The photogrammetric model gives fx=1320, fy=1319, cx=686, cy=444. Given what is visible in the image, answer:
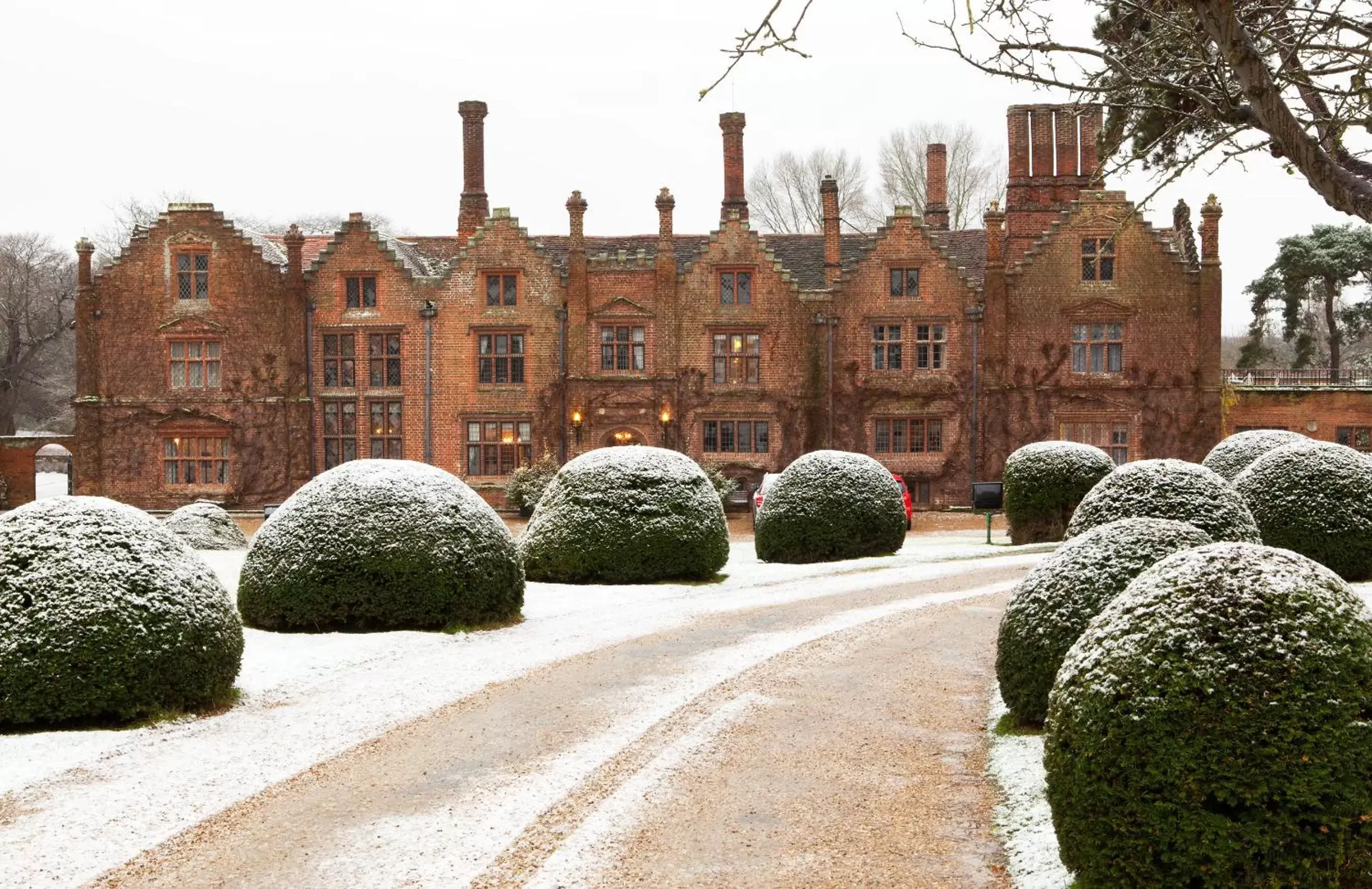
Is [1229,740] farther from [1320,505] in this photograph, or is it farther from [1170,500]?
[1320,505]

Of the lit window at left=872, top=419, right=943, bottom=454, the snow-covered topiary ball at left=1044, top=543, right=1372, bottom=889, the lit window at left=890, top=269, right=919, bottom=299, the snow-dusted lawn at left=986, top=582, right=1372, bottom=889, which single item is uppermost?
the lit window at left=890, top=269, right=919, bottom=299

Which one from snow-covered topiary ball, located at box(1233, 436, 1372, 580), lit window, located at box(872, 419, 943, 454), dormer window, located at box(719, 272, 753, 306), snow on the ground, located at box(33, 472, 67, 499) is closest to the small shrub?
dormer window, located at box(719, 272, 753, 306)

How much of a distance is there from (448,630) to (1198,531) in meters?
8.25

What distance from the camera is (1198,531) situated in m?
9.63

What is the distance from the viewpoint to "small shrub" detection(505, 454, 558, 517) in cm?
3431

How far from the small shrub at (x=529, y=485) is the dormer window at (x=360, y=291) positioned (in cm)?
685

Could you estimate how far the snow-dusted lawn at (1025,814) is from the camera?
689 centimetres

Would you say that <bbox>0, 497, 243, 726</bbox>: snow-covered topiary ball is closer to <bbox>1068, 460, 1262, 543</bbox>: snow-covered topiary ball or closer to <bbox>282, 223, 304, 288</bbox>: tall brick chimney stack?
<bbox>1068, 460, 1262, 543</bbox>: snow-covered topiary ball

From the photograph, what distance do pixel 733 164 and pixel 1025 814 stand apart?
33.9m

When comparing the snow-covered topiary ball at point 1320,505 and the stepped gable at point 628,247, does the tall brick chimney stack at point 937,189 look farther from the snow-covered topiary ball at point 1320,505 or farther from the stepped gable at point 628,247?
the snow-covered topiary ball at point 1320,505

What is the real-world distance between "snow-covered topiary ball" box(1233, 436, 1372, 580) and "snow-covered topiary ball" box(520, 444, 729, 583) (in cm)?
758

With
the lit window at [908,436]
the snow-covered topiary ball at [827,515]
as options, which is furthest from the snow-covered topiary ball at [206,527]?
the lit window at [908,436]

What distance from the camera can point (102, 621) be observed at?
10.1 metres

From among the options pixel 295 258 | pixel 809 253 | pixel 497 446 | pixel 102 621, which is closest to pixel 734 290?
pixel 809 253
